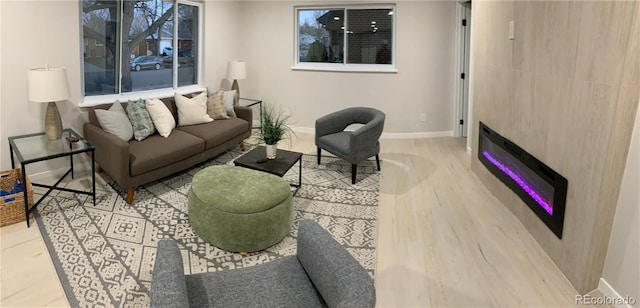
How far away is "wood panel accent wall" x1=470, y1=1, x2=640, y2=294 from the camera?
215 centimetres

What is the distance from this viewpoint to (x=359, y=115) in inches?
194

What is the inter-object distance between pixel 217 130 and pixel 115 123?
1108mm

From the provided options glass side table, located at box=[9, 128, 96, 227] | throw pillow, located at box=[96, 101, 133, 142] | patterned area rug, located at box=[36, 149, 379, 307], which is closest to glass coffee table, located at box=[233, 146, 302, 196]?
patterned area rug, located at box=[36, 149, 379, 307]

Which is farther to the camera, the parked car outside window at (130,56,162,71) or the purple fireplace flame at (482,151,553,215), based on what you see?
the parked car outside window at (130,56,162,71)

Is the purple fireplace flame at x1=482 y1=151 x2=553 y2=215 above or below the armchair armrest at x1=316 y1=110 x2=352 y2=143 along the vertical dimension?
below

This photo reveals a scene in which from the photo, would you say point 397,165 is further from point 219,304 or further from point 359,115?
point 219,304

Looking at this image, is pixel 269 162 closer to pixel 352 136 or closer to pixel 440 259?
Result: pixel 352 136

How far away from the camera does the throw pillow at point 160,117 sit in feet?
14.3

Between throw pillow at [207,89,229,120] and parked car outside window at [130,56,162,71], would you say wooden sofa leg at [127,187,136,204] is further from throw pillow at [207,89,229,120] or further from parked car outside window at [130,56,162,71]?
parked car outside window at [130,56,162,71]

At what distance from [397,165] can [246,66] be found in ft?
10.1

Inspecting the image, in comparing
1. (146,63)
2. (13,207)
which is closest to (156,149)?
(13,207)

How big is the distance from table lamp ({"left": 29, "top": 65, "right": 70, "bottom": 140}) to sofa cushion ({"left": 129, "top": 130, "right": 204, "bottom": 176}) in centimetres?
65

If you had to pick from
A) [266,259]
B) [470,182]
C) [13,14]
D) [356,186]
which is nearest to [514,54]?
[470,182]

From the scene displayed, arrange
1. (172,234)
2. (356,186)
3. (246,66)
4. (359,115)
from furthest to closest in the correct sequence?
(246,66), (359,115), (356,186), (172,234)
